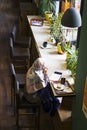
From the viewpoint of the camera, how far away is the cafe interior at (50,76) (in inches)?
132

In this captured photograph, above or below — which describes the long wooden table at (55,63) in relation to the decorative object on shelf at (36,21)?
below

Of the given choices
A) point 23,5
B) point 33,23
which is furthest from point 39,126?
point 23,5

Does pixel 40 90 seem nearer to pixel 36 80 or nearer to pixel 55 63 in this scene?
pixel 36 80

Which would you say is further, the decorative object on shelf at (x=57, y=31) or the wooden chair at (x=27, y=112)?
the decorative object on shelf at (x=57, y=31)

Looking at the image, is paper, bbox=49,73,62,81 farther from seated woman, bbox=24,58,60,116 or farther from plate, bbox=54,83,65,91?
plate, bbox=54,83,65,91

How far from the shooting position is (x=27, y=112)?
16.1 ft

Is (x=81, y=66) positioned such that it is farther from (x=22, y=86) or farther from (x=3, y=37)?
(x=3, y=37)

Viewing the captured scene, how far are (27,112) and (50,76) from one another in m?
1.05

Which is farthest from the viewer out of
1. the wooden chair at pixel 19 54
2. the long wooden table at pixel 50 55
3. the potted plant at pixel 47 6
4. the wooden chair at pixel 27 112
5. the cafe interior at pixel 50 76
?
the potted plant at pixel 47 6

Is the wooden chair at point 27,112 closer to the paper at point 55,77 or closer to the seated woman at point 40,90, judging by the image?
the seated woman at point 40,90

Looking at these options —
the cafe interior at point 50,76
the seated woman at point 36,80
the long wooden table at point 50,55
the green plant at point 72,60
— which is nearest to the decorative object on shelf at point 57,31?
the cafe interior at point 50,76

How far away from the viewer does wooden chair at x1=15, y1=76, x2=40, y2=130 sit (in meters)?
4.13

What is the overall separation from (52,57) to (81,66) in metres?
1.61

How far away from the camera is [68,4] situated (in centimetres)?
573
